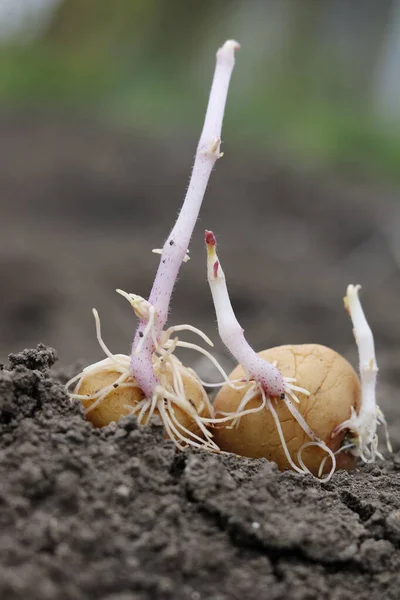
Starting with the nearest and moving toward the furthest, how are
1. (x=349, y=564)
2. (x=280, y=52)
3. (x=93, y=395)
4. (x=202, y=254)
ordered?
(x=349, y=564), (x=93, y=395), (x=202, y=254), (x=280, y=52)

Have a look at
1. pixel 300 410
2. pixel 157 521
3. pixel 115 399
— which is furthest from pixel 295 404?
pixel 157 521

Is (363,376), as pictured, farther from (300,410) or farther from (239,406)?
(239,406)

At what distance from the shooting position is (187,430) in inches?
70.6

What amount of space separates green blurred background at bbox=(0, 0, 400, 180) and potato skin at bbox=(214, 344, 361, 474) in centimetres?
778

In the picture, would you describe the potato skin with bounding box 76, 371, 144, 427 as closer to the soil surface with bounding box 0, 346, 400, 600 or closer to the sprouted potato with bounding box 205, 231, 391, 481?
the soil surface with bounding box 0, 346, 400, 600

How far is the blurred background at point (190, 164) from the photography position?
5789 millimetres

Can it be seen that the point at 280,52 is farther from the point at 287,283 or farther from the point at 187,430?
the point at 187,430

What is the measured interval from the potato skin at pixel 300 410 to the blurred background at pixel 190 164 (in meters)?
1.91

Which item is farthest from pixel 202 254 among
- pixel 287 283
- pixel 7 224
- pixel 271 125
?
pixel 271 125

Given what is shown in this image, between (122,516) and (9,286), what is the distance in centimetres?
456

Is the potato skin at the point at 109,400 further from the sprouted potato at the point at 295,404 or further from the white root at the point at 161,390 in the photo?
the sprouted potato at the point at 295,404

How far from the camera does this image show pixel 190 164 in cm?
883

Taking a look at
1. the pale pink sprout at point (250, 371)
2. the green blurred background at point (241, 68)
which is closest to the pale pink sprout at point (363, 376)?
the pale pink sprout at point (250, 371)

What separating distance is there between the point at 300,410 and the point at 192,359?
9.49 ft
